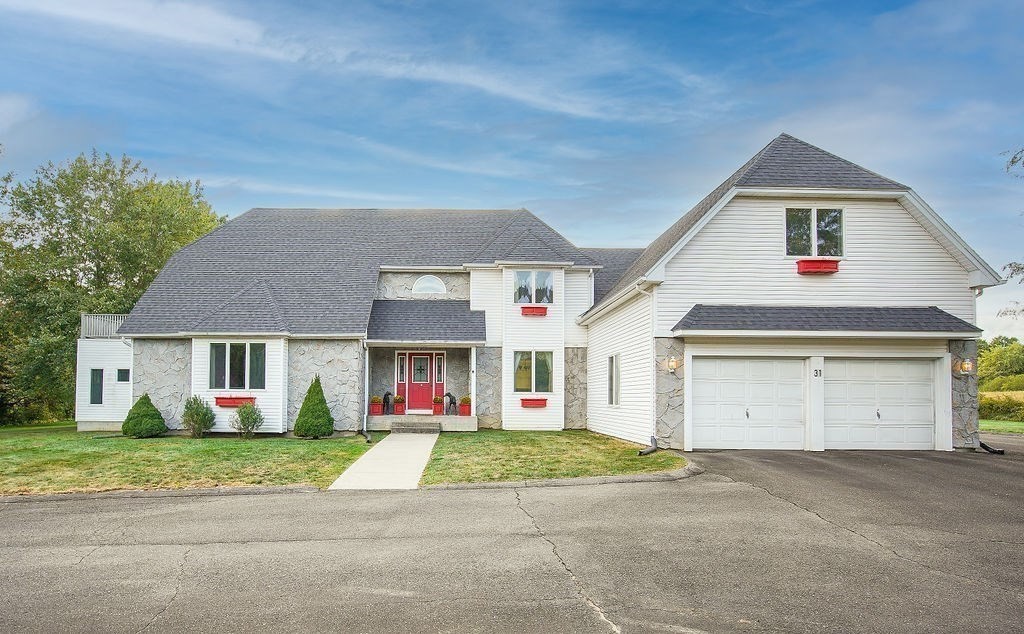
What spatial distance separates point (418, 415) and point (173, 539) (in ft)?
46.6

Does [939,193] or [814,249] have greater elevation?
[939,193]

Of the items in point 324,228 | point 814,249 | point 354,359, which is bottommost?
point 354,359

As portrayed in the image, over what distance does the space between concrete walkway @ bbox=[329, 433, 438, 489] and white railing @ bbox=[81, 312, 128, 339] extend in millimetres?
12191

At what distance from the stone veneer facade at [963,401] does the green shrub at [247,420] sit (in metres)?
17.8

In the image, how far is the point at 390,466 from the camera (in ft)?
44.2

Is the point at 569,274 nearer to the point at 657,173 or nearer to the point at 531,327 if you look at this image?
the point at 531,327

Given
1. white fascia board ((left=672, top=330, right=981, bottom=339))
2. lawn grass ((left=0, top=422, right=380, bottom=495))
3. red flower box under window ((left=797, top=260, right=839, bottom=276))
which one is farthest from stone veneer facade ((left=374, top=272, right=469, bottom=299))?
red flower box under window ((left=797, top=260, right=839, bottom=276))

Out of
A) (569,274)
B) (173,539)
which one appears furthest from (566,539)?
(569,274)

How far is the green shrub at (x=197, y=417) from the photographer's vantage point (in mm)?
19031

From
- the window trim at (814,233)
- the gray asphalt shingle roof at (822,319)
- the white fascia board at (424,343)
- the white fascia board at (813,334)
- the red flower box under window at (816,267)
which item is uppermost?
the window trim at (814,233)

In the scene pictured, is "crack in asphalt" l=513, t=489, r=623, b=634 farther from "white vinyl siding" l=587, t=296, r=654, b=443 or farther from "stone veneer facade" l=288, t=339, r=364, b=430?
"stone veneer facade" l=288, t=339, r=364, b=430

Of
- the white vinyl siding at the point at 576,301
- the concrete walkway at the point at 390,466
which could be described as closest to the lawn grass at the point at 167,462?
the concrete walkway at the point at 390,466

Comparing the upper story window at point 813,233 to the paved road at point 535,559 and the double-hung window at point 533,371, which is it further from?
the double-hung window at point 533,371

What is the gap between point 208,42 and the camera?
51.8 ft
